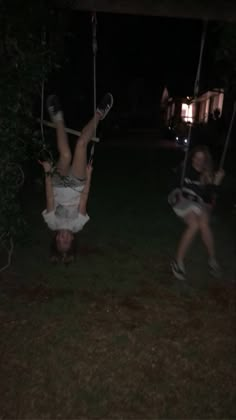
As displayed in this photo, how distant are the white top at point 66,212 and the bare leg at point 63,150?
206 millimetres

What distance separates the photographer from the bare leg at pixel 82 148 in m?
4.25

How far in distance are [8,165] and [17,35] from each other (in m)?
1.01

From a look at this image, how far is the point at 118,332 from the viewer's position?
11.3 feet

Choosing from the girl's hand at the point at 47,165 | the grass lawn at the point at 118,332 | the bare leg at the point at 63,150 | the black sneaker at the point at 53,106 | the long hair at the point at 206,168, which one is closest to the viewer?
the grass lawn at the point at 118,332

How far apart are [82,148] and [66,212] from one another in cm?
66

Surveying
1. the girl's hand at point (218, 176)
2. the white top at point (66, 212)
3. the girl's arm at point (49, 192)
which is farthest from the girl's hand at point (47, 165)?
the girl's hand at point (218, 176)

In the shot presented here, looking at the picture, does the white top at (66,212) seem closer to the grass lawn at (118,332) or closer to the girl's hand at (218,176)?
the grass lawn at (118,332)

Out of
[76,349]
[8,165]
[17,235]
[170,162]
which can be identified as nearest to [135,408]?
[76,349]

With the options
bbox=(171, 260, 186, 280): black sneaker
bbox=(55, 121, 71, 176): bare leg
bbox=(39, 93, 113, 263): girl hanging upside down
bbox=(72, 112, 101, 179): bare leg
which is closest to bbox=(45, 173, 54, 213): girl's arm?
bbox=(39, 93, 113, 263): girl hanging upside down

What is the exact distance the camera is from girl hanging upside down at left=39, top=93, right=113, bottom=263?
4234 millimetres

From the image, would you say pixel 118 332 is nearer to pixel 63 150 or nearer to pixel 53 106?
pixel 63 150

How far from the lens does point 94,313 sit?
12.2 ft

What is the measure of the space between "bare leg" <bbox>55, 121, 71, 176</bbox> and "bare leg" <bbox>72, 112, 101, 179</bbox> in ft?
0.29

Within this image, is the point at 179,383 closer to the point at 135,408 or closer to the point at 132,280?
the point at 135,408
